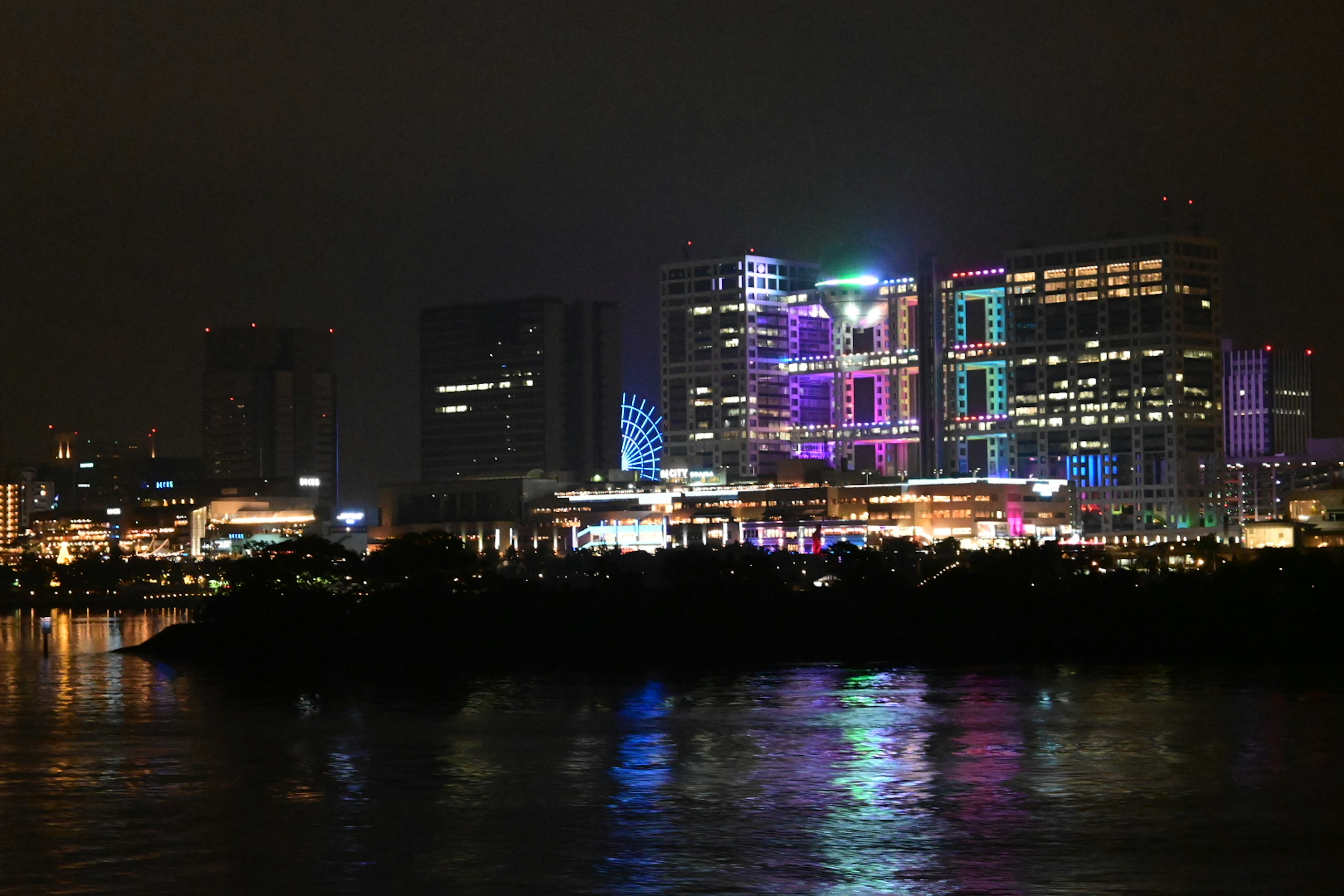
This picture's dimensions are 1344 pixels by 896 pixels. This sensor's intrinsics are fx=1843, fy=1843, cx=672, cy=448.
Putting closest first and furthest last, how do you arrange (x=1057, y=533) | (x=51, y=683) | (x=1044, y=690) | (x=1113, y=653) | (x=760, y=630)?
(x=1044, y=690), (x=51, y=683), (x=1113, y=653), (x=760, y=630), (x=1057, y=533)

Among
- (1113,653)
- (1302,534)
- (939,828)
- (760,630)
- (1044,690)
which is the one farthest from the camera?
(1302,534)

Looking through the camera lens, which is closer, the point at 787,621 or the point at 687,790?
the point at 687,790

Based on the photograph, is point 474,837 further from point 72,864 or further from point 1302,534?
point 1302,534

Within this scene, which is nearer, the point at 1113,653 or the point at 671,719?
the point at 671,719

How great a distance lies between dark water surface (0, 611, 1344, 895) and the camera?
33.0m

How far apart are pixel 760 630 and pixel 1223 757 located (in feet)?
139

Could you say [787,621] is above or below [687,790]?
above

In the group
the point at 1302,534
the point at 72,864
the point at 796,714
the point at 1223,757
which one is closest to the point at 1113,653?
the point at 796,714

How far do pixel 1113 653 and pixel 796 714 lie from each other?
94.8ft

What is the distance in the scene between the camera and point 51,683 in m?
76.1

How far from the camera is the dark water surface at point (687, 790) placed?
108 feet

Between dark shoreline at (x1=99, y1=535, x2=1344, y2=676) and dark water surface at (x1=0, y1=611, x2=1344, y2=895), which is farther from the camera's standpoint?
dark shoreline at (x1=99, y1=535, x2=1344, y2=676)

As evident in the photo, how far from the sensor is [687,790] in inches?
1660

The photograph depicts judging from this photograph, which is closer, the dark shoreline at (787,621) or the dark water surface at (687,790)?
the dark water surface at (687,790)
